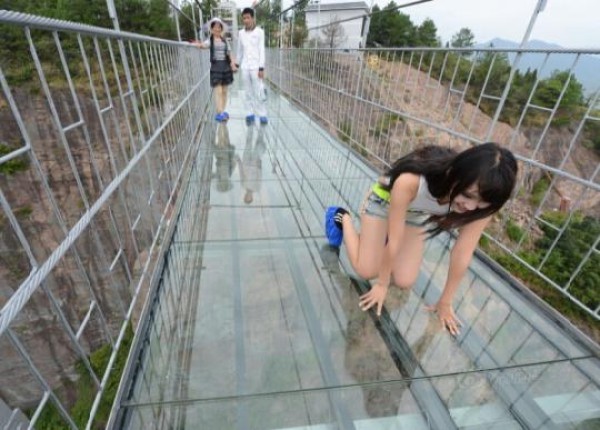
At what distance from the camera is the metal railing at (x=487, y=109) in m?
2.06

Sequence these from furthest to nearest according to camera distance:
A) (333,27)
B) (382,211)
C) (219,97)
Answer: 1. (333,27)
2. (219,97)
3. (382,211)

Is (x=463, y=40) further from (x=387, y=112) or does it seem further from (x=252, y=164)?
(x=252, y=164)

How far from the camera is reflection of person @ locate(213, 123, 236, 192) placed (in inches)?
124

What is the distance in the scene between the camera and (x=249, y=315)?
172 centimetres

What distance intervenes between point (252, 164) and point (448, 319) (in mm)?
2518

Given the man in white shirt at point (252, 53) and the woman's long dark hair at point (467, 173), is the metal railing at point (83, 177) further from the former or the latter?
the man in white shirt at point (252, 53)

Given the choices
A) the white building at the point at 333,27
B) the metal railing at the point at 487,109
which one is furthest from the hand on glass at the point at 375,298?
the white building at the point at 333,27

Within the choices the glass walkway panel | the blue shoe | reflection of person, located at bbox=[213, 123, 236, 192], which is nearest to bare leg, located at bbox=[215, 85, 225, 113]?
reflection of person, located at bbox=[213, 123, 236, 192]

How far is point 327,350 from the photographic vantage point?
158cm

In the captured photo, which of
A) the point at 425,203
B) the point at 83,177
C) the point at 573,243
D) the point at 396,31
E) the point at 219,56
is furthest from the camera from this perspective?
the point at 396,31

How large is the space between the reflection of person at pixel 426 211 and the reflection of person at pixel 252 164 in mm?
1049

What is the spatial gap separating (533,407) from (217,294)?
1.55m

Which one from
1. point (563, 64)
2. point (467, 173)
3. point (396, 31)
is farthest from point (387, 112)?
point (396, 31)

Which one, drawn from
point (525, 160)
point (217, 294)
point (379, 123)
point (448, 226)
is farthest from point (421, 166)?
point (379, 123)
